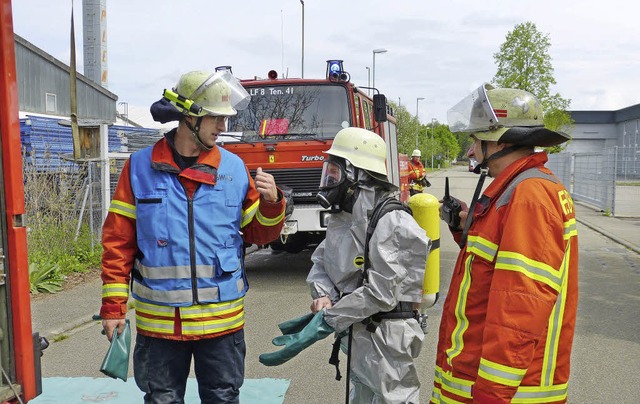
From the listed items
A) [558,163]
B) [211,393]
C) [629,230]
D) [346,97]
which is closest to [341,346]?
[211,393]

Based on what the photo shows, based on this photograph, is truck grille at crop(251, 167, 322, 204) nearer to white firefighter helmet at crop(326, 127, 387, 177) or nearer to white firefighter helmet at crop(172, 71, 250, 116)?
white firefighter helmet at crop(326, 127, 387, 177)

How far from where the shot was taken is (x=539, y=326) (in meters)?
2.14

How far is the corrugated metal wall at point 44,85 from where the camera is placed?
79.7ft

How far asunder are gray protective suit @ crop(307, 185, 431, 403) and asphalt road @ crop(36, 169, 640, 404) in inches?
66.1

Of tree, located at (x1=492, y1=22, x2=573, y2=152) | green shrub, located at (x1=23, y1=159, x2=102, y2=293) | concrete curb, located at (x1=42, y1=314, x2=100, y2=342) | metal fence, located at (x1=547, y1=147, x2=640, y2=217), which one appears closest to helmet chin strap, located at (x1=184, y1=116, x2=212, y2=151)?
concrete curb, located at (x1=42, y1=314, x2=100, y2=342)

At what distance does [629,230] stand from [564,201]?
1513 cm

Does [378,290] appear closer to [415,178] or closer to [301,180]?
[301,180]

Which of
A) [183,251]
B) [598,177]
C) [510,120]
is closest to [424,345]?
[183,251]

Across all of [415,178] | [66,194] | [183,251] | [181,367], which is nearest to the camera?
[183,251]

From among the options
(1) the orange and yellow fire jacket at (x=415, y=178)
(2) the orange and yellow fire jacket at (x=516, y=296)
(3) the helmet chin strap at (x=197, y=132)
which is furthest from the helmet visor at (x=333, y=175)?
(1) the orange and yellow fire jacket at (x=415, y=178)

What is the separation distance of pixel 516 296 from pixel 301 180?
692 centimetres

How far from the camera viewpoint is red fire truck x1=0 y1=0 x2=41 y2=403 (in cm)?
259

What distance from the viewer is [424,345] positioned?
631cm

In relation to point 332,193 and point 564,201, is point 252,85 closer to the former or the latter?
point 332,193
